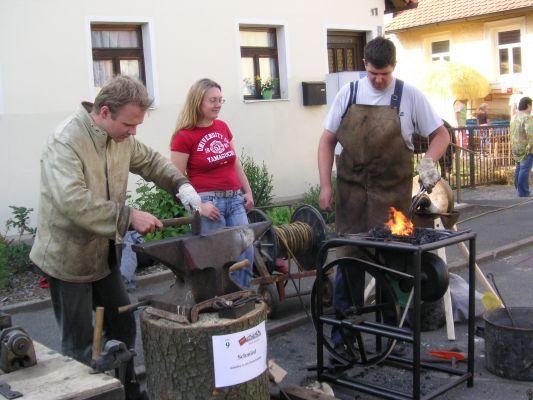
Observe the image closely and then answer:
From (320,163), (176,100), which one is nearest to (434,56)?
(176,100)

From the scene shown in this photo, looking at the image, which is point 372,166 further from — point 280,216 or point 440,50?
point 440,50

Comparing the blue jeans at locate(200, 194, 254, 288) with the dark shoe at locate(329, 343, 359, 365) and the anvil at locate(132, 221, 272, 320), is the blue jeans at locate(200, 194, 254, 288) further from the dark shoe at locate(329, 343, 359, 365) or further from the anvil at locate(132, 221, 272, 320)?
the anvil at locate(132, 221, 272, 320)

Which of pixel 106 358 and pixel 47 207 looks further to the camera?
pixel 47 207

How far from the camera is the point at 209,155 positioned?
16.0ft

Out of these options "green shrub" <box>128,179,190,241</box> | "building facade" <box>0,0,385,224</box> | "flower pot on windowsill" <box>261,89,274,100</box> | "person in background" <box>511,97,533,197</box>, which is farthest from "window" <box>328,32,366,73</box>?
"green shrub" <box>128,179,190,241</box>

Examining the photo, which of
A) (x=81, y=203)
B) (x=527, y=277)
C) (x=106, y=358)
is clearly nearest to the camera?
(x=106, y=358)

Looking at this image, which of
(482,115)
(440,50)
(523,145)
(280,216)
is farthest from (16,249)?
(440,50)

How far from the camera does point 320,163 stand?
15.5 feet

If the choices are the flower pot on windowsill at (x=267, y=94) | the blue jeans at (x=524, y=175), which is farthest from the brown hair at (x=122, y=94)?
the blue jeans at (x=524, y=175)

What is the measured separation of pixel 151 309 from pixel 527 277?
15.4 feet

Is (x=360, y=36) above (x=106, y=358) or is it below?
above

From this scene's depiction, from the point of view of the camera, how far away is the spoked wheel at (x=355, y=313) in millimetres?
3965

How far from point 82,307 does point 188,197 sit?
0.76m

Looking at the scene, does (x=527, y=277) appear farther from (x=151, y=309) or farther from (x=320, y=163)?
(x=151, y=309)
